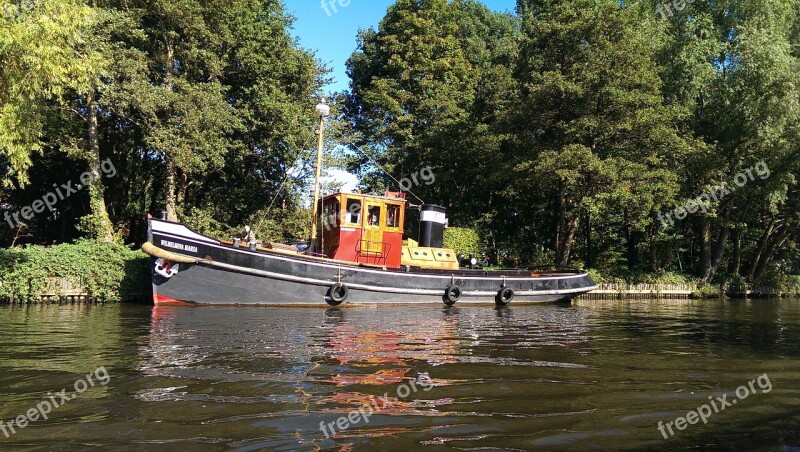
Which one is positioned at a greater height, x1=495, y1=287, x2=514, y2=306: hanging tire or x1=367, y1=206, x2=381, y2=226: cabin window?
x1=367, y1=206, x2=381, y2=226: cabin window

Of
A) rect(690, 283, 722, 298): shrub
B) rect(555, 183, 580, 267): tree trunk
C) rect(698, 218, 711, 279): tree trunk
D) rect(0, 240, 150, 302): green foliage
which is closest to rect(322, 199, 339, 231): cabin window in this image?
rect(0, 240, 150, 302): green foliage

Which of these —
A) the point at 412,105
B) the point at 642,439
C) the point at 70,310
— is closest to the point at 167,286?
the point at 70,310

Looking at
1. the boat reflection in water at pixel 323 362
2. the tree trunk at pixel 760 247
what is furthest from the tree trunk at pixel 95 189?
the tree trunk at pixel 760 247

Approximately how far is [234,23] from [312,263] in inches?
523

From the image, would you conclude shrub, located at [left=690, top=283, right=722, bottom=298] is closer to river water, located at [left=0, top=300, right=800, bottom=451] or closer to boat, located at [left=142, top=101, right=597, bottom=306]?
boat, located at [left=142, top=101, right=597, bottom=306]

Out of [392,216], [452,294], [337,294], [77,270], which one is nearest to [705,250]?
[452,294]

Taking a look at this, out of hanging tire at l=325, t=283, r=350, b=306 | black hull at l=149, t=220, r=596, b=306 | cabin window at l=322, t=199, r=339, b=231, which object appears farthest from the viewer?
cabin window at l=322, t=199, r=339, b=231

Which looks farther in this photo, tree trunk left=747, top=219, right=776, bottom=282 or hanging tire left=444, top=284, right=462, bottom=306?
tree trunk left=747, top=219, right=776, bottom=282

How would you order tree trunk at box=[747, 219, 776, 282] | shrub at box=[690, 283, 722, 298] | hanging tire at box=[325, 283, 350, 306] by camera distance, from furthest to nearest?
1. tree trunk at box=[747, 219, 776, 282]
2. shrub at box=[690, 283, 722, 298]
3. hanging tire at box=[325, 283, 350, 306]

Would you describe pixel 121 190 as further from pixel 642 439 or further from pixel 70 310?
pixel 642 439

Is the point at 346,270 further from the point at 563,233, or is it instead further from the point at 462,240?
the point at 563,233

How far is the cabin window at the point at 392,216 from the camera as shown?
1600 cm

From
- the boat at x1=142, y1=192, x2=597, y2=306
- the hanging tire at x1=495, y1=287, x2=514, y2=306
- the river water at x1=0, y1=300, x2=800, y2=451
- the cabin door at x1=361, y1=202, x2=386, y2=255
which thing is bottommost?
the river water at x1=0, y1=300, x2=800, y2=451

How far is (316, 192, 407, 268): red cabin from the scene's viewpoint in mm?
15586
